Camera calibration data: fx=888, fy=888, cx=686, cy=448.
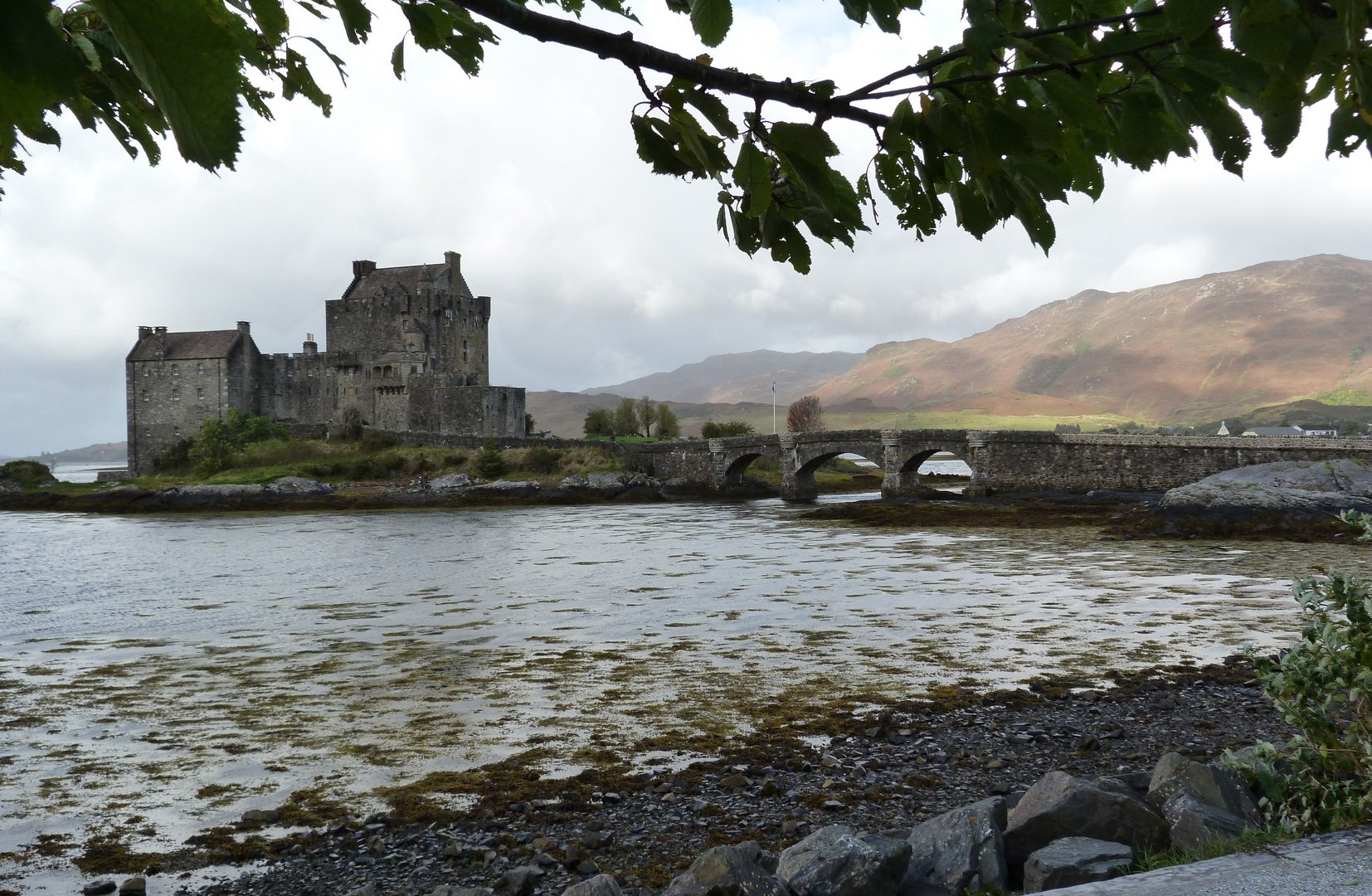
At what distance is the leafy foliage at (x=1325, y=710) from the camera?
382 centimetres

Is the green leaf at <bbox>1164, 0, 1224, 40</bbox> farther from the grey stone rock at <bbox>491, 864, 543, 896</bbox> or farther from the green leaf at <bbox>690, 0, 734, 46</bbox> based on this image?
the grey stone rock at <bbox>491, 864, 543, 896</bbox>

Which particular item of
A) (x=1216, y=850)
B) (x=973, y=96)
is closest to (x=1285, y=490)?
(x=1216, y=850)

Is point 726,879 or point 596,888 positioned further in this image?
point 596,888

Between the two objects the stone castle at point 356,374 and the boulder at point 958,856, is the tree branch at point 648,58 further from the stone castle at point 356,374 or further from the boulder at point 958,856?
the stone castle at point 356,374

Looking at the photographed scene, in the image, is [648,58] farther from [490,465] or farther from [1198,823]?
[490,465]

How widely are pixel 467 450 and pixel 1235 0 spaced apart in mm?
55517

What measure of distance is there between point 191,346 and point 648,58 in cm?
6821

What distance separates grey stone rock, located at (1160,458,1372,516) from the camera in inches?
1066

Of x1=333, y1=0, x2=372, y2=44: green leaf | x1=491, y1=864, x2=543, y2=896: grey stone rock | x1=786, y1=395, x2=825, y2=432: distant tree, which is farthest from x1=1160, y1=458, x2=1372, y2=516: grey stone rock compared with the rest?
x1=786, y1=395, x2=825, y2=432: distant tree

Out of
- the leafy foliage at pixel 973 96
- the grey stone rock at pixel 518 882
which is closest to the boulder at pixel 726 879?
the grey stone rock at pixel 518 882

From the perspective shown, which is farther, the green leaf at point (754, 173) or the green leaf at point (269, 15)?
the green leaf at point (754, 173)

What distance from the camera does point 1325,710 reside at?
426 centimetres

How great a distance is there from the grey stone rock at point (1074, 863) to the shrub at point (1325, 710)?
0.70 m

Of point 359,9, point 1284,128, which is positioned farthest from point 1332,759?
point 359,9
